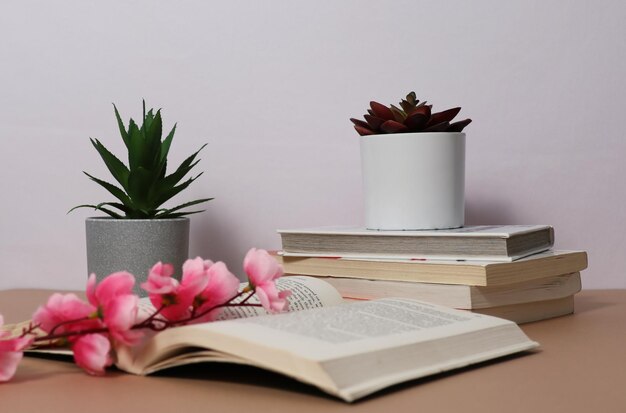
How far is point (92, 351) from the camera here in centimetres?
75

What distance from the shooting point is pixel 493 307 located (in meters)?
1.07

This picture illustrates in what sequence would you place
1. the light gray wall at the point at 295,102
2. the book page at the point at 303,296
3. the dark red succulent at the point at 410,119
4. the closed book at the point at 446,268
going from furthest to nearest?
the light gray wall at the point at 295,102 → the dark red succulent at the point at 410,119 → the closed book at the point at 446,268 → the book page at the point at 303,296

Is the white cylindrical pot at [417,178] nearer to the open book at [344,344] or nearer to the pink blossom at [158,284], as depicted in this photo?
the open book at [344,344]

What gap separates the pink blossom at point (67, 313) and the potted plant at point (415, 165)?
571 millimetres

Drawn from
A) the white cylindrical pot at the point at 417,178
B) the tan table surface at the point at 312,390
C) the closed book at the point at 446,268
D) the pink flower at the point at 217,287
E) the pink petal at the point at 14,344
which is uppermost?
the white cylindrical pot at the point at 417,178

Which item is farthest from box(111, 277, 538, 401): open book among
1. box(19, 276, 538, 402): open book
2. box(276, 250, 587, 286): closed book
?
box(276, 250, 587, 286): closed book

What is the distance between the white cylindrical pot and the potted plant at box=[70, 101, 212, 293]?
296 mm

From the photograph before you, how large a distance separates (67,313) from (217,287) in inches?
5.7

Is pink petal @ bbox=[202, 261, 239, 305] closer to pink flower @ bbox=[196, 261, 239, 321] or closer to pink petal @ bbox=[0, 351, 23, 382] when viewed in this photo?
pink flower @ bbox=[196, 261, 239, 321]

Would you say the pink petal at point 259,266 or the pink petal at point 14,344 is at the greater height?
the pink petal at point 259,266

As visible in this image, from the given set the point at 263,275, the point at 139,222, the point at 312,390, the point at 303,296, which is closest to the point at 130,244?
the point at 139,222

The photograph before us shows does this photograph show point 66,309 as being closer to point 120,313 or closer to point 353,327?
point 120,313

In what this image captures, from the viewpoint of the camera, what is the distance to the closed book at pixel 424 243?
1.08m

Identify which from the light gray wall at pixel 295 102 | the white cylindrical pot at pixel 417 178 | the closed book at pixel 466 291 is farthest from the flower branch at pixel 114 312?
the light gray wall at pixel 295 102
